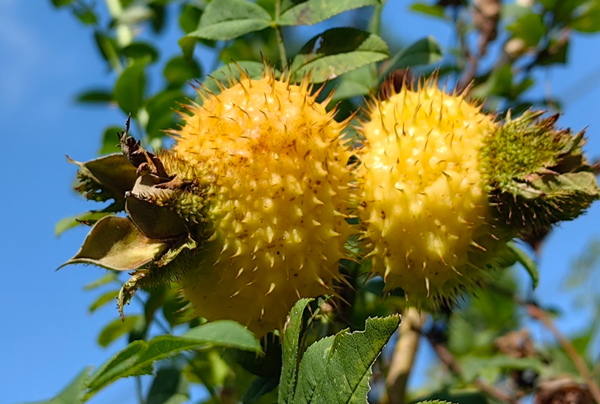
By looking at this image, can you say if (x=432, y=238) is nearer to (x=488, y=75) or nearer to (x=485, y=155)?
(x=485, y=155)

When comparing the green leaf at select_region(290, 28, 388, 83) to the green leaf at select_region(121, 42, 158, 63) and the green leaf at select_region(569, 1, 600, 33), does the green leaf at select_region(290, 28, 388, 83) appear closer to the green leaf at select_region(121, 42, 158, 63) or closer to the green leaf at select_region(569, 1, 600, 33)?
the green leaf at select_region(121, 42, 158, 63)

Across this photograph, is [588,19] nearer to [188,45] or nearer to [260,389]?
[188,45]

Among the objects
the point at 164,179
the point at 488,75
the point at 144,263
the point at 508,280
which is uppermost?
the point at 164,179

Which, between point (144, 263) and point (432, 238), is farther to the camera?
point (432, 238)

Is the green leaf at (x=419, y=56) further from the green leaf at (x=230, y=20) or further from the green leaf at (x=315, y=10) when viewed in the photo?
the green leaf at (x=230, y=20)

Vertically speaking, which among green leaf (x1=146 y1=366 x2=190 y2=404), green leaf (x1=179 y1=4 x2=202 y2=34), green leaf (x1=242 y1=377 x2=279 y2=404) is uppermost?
green leaf (x1=179 y1=4 x2=202 y2=34)

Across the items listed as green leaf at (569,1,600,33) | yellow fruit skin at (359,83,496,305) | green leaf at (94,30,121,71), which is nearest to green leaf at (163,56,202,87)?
green leaf at (94,30,121,71)

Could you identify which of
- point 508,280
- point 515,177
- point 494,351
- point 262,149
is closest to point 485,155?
point 515,177
